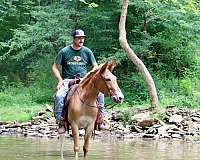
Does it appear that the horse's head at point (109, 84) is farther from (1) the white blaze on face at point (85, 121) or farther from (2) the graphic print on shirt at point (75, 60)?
(2) the graphic print on shirt at point (75, 60)

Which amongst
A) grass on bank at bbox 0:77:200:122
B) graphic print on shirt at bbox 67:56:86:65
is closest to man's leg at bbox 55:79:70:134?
graphic print on shirt at bbox 67:56:86:65

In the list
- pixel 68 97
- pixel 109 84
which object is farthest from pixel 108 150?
pixel 109 84

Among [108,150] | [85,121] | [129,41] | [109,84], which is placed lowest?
[108,150]

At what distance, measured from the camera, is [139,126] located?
57.2 ft

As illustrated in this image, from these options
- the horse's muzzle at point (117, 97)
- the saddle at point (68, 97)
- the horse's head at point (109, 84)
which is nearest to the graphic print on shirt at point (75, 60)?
the saddle at point (68, 97)

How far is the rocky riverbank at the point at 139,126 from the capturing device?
1644 cm

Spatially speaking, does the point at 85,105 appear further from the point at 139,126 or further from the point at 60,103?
the point at 139,126

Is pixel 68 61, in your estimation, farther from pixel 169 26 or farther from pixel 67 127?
pixel 169 26

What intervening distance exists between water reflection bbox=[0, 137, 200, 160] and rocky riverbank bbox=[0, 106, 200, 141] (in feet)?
4.32

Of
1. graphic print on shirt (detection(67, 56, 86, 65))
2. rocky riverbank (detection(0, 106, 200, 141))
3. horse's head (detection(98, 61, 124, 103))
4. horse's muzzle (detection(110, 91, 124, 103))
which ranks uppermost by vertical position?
graphic print on shirt (detection(67, 56, 86, 65))

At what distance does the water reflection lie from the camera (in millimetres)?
10695

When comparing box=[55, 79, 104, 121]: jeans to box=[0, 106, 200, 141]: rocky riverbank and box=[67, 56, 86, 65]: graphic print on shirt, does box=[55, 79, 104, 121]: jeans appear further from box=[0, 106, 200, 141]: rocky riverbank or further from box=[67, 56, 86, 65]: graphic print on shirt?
box=[0, 106, 200, 141]: rocky riverbank

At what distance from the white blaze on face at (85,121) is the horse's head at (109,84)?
0.66 m

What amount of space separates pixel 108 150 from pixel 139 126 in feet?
17.7
